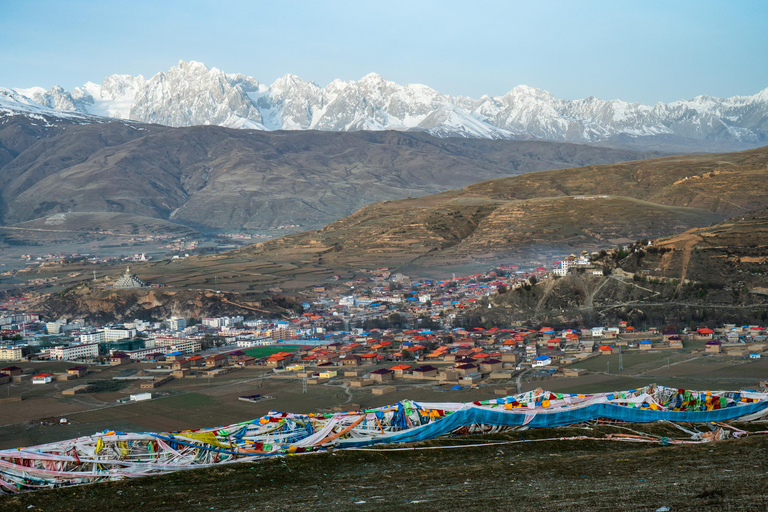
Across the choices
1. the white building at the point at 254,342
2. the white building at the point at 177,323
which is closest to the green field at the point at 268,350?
the white building at the point at 254,342

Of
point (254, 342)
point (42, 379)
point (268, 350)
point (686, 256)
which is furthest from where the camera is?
point (686, 256)

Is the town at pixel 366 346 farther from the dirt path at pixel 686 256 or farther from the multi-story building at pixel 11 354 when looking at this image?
the dirt path at pixel 686 256

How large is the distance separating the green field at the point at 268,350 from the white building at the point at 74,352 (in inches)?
361

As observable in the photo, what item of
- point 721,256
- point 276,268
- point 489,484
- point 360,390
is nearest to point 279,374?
point 360,390

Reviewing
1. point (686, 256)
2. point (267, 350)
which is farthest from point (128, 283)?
point (686, 256)

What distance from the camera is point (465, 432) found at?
752 inches

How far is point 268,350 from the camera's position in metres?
44.9

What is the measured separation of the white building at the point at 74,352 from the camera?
45906mm

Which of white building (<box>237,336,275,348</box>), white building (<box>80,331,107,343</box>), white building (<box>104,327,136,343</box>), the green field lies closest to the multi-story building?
white building (<box>80,331,107,343</box>)

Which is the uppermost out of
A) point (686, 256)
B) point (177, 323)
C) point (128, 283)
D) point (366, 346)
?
point (686, 256)

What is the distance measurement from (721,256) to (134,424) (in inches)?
1435

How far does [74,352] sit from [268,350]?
1103 cm

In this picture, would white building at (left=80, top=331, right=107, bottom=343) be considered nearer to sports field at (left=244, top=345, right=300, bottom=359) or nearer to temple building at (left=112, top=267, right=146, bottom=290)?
sports field at (left=244, top=345, right=300, bottom=359)

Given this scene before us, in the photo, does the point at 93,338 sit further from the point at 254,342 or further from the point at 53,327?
the point at 254,342
